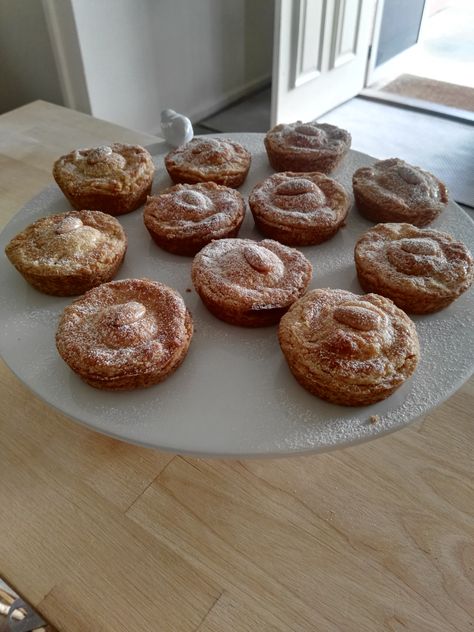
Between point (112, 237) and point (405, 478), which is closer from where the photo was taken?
point (405, 478)

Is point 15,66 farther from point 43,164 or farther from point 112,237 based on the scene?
point 112,237

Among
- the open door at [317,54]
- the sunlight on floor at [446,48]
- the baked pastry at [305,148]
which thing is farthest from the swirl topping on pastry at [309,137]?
the sunlight on floor at [446,48]

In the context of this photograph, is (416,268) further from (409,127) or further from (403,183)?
(409,127)

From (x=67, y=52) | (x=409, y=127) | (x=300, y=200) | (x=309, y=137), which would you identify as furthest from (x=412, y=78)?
(x=300, y=200)

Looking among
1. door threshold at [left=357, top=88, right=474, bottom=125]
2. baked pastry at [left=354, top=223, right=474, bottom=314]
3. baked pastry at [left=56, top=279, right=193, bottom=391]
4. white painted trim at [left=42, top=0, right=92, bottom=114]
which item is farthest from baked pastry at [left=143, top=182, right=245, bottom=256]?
door threshold at [left=357, top=88, right=474, bottom=125]

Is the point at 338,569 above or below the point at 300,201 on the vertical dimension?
below

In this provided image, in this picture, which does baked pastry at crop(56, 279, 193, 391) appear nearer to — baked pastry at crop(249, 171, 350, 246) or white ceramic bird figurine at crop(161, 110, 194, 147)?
baked pastry at crop(249, 171, 350, 246)

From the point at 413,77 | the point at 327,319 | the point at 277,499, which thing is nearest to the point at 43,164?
the point at 327,319

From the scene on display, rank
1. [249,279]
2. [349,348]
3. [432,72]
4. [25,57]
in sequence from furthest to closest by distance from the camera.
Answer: [432,72], [25,57], [249,279], [349,348]
